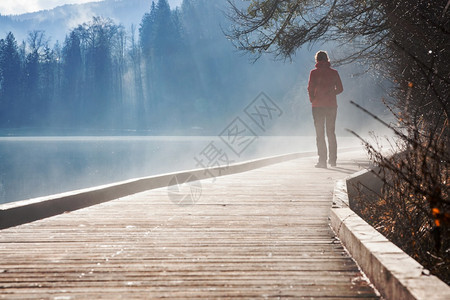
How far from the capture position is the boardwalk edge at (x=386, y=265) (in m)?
1.78

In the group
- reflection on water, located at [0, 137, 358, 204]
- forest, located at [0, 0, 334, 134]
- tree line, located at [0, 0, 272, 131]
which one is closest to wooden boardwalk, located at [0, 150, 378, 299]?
reflection on water, located at [0, 137, 358, 204]

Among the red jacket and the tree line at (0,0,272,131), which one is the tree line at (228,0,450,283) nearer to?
the red jacket

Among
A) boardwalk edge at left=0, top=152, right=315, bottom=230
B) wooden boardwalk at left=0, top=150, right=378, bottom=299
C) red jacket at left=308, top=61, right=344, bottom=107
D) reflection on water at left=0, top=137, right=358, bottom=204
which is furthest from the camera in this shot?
reflection on water at left=0, top=137, right=358, bottom=204

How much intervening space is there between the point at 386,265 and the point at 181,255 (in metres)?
1.28

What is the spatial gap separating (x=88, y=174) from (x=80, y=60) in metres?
49.1

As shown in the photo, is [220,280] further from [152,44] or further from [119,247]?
[152,44]

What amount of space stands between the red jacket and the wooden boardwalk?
406cm

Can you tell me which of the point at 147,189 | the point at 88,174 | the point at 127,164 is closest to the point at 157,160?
the point at 127,164

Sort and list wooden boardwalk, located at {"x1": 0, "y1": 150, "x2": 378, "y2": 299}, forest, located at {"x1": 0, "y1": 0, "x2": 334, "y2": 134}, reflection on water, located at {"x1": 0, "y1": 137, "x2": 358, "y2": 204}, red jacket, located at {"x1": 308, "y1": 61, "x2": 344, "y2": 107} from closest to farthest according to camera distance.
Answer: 1. wooden boardwalk, located at {"x1": 0, "y1": 150, "x2": 378, "y2": 299}
2. red jacket, located at {"x1": 308, "y1": 61, "x2": 344, "y2": 107}
3. reflection on water, located at {"x1": 0, "y1": 137, "x2": 358, "y2": 204}
4. forest, located at {"x1": 0, "y1": 0, "x2": 334, "y2": 134}

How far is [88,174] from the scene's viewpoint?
2723 centimetres

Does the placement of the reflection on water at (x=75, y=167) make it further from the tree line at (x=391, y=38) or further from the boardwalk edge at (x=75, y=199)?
the boardwalk edge at (x=75, y=199)

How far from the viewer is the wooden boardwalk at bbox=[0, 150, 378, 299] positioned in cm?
225

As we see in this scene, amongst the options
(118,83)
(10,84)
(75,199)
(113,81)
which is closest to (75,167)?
(75,199)

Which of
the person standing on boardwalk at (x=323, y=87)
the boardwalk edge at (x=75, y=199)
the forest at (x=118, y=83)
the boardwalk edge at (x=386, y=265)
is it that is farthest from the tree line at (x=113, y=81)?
the boardwalk edge at (x=386, y=265)
